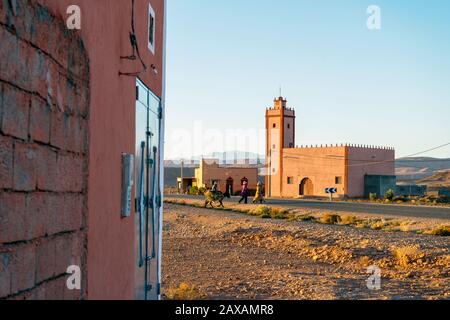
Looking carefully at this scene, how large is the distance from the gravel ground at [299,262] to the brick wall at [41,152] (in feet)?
19.9

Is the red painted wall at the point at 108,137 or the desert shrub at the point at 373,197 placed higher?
the red painted wall at the point at 108,137

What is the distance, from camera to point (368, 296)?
30.5 feet

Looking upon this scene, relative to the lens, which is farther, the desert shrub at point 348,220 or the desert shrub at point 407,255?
the desert shrub at point 348,220

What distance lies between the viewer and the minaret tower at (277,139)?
187 ft

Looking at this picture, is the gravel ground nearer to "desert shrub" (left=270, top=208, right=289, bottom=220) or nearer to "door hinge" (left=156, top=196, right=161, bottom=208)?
"door hinge" (left=156, top=196, right=161, bottom=208)

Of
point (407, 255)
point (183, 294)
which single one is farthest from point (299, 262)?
point (183, 294)

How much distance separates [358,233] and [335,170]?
33731 millimetres

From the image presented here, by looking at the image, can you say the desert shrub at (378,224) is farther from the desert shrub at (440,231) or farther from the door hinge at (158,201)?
the door hinge at (158,201)

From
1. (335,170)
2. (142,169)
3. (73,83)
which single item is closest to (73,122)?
(73,83)

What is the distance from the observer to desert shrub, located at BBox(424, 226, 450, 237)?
62.3ft

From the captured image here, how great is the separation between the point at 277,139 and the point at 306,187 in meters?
6.34

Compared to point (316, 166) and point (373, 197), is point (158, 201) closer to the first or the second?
point (373, 197)

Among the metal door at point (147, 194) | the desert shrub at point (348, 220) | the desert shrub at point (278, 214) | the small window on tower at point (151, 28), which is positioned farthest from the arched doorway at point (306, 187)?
the small window on tower at point (151, 28)

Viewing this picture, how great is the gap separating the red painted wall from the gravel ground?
4718 millimetres
